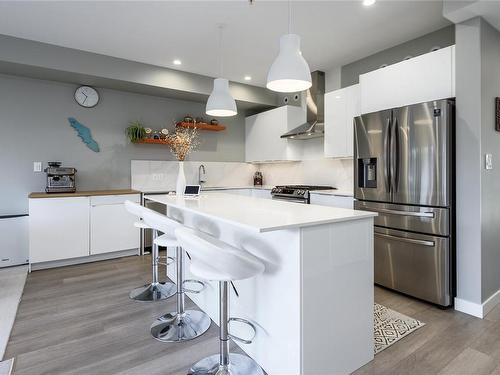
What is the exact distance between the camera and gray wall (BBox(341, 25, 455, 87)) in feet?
10.3

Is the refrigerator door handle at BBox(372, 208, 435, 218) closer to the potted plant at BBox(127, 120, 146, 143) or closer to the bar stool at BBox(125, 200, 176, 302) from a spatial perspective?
the bar stool at BBox(125, 200, 176, 302)

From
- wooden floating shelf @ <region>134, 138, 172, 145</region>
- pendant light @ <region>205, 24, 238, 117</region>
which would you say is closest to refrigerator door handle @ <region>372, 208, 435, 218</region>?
pendant light @ <region>205, 24, 238, 117</region>

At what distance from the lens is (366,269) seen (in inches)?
72.8

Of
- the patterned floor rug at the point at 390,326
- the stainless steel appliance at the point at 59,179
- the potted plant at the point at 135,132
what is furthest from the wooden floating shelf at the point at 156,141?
the patterned floor rug at the point at 390,326

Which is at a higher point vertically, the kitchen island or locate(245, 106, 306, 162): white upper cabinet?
locate(245, 106, 306, 162): white upper cabinet

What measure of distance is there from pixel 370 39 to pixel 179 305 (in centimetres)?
338

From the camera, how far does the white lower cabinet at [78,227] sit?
142 inches

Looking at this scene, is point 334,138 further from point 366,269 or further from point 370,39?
point 366,269

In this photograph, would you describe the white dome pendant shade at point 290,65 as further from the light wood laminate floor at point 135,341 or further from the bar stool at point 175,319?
the light wood laminate floor at point 135,341

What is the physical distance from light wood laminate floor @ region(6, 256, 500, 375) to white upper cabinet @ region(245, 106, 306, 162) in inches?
102

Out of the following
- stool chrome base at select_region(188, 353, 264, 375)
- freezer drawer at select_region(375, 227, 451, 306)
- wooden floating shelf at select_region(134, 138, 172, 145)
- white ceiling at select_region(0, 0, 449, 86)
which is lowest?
stool chrome base at select_region(188, 353, 264, 375)

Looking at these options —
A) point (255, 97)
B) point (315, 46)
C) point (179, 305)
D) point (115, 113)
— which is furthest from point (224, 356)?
point (255, 97)

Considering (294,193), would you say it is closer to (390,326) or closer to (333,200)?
(333,200)

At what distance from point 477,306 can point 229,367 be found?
80.8 inches
